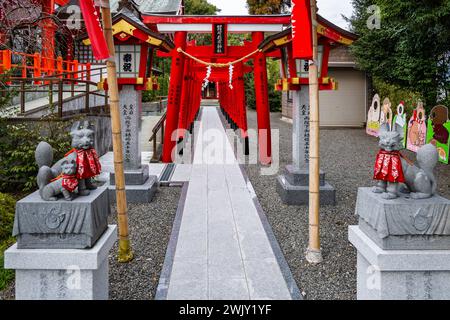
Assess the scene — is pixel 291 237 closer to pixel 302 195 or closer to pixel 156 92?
pixel 302 195

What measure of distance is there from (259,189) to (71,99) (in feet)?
25.9

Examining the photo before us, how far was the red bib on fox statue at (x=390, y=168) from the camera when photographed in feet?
11.8

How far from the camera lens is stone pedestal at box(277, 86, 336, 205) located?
795cm

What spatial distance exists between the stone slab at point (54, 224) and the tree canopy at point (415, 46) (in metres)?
6.98

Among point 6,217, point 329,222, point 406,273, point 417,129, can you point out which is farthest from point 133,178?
point 417,129

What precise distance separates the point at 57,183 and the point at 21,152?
572 cm

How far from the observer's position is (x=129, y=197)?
8117 millimetres

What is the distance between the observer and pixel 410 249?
3492 mm

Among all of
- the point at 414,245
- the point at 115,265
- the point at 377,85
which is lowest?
the point at 115,265

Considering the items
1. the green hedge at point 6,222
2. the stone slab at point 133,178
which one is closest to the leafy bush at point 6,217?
the green hedge at point 6,222

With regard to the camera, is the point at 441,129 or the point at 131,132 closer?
the point at 131,132

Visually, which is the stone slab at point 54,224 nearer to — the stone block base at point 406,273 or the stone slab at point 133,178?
the stone block base at point 406,273

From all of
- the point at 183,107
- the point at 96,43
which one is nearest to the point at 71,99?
the point at 183,107

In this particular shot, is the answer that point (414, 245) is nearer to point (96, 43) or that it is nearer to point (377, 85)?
point (96, 43)
